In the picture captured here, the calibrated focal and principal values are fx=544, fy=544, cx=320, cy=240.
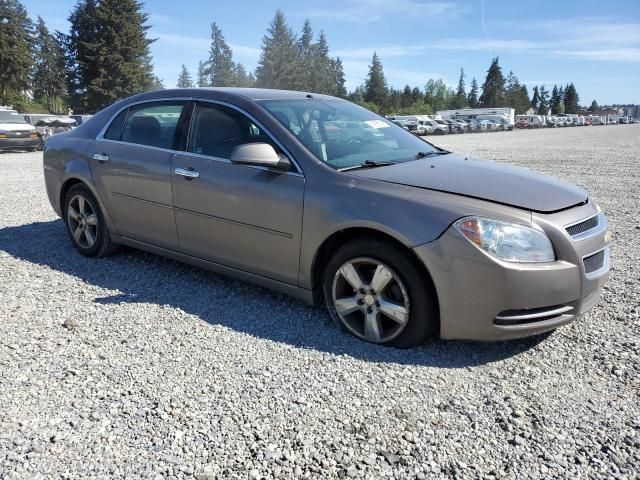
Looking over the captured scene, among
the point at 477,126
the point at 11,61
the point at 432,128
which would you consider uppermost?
the point at 11,61

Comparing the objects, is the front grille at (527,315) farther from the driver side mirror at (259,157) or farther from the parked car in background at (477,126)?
the parked car in background at (477,126)

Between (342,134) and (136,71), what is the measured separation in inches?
2286

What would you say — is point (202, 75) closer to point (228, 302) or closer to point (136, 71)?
point (136, 71)

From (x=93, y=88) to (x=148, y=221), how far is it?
55587mm

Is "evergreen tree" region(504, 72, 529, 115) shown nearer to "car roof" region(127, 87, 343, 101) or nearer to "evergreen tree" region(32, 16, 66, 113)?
"evergreen tree" region(32, 16, 66, 113)

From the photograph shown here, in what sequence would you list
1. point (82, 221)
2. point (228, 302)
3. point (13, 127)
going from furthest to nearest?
1. point (13, 127)
2. point (82, 221)
3. point (228, 302)

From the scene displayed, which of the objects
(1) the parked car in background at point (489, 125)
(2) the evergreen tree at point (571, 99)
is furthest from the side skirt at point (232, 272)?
(2) the evergreen tree at point (571, 99)

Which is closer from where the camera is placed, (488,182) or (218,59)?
(488,182)

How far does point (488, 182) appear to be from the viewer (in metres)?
3.51

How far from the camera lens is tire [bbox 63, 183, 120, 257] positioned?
5297mm

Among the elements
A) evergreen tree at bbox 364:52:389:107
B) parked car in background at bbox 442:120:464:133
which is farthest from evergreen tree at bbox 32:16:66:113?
parked car in background at bbox 442:120:464:133

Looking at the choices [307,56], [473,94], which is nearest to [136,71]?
[307,56]

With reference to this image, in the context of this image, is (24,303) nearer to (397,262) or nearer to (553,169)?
(397,262)

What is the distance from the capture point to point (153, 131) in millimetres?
4773
